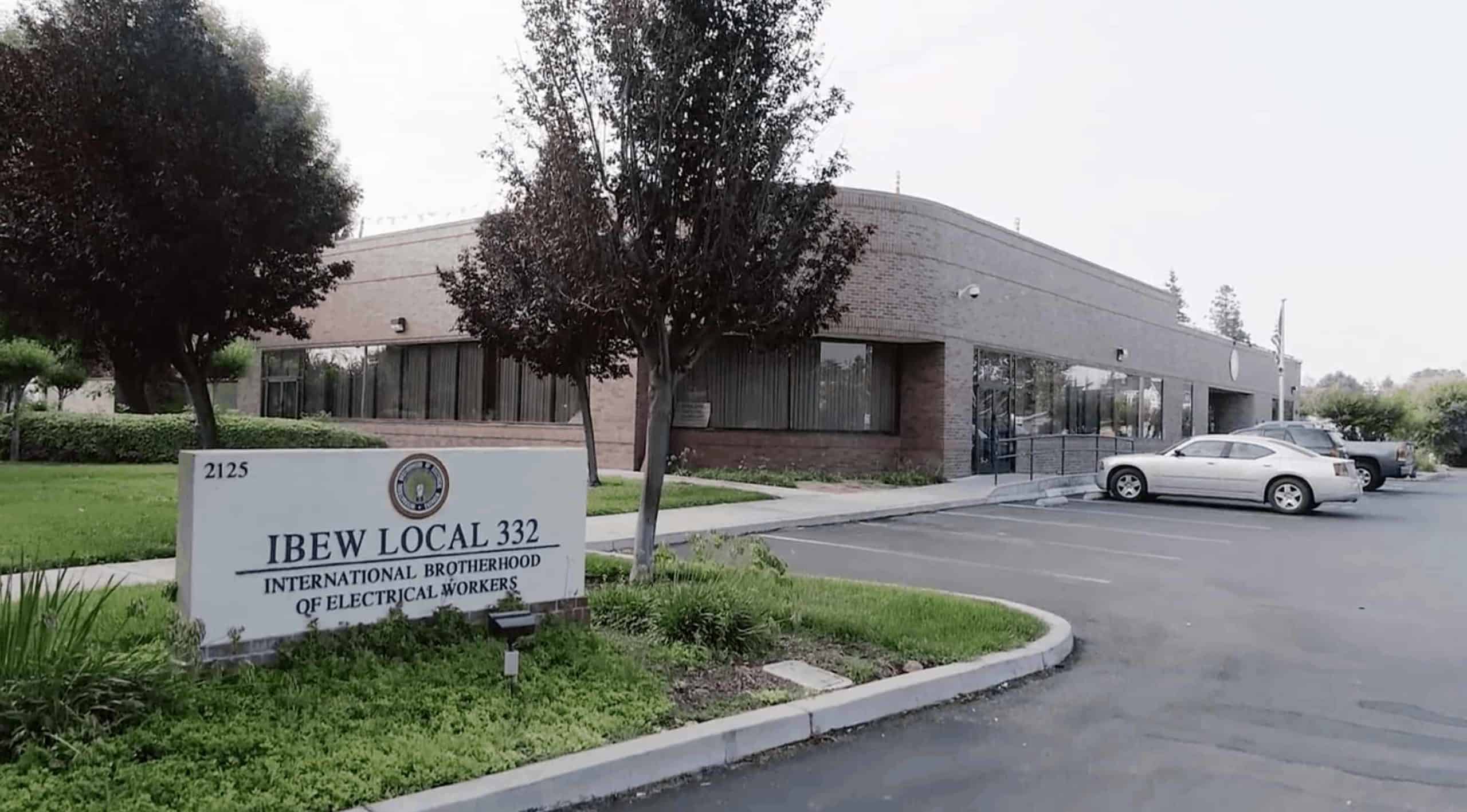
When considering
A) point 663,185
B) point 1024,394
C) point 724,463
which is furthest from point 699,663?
point 1024,394

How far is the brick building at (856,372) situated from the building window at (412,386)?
52mm

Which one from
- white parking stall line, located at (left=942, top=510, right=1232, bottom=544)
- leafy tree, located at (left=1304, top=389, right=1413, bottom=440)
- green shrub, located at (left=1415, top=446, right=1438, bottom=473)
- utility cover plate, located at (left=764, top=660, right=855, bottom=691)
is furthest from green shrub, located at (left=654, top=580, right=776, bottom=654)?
leafy tree, located at (left=1304, top=389, right=1413, bottom=440)

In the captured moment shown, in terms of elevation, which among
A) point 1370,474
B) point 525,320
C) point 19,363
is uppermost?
point 525,320

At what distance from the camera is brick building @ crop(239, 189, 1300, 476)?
22156mm

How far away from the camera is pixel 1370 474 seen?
25.7 metres

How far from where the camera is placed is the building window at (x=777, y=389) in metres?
22.4

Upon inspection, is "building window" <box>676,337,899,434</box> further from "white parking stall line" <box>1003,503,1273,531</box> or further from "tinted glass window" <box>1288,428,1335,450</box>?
"tinted glass window" <box>1288,428,1335,450</box>

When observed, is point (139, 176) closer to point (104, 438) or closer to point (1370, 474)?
point (104, 438)

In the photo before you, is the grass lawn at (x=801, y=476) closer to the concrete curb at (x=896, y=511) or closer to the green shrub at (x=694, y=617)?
the concrete curb at (x=896, y=511)

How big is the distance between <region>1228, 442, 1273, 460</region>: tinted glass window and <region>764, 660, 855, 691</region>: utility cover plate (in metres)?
15.1

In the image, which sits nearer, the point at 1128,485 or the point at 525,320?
the point at 525,320

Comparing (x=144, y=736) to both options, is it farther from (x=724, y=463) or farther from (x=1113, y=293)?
(x=1113, y=293)

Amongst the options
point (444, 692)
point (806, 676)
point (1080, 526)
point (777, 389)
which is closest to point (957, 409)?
point (777, 389)

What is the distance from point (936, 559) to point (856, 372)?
11627 millimetres
